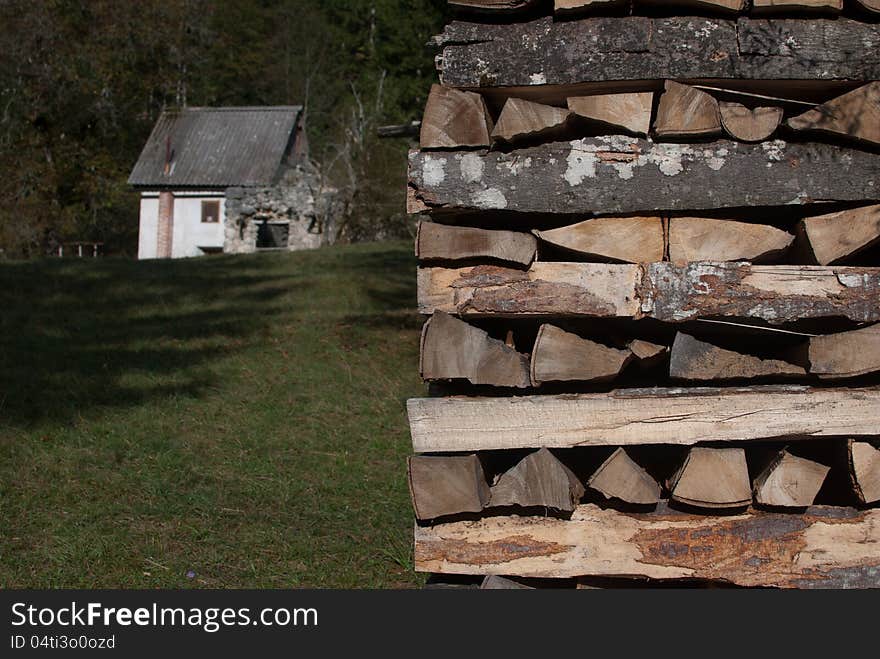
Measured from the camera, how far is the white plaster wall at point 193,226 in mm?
26406

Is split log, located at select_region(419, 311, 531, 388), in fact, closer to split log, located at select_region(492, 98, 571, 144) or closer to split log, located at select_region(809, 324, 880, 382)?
split log, located at select_region(492, 98, 571, 144)

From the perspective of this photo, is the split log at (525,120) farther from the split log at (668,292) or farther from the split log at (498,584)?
the split log at (498,584)

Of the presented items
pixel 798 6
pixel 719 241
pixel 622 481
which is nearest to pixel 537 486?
pixel 622 481

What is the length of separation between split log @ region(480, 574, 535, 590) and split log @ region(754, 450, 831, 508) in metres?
0.75

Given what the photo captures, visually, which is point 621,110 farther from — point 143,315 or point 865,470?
point 143,315

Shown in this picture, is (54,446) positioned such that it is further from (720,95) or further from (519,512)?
(720,95)

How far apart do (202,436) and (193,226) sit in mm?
21673

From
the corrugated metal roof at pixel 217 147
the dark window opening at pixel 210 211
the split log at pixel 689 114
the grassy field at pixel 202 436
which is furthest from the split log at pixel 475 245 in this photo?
the dark window opening at pixel 210 211

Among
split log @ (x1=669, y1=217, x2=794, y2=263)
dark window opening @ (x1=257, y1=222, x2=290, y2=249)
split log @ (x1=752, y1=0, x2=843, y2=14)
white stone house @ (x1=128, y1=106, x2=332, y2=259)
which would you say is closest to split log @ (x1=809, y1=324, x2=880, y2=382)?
split log @ (x1=669, y1=217, x2=794, y2=263)

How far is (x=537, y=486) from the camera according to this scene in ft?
8.73

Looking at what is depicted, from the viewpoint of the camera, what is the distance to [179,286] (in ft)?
38.0

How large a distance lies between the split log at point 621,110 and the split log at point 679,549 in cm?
116

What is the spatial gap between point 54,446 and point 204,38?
2726 centimetres

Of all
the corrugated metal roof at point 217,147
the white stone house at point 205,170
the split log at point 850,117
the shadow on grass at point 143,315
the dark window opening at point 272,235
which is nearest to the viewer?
the split log at point 850,117
